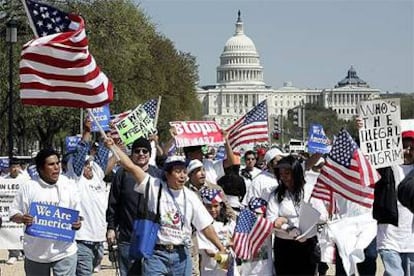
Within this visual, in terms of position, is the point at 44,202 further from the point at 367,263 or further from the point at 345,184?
the point at 367,263

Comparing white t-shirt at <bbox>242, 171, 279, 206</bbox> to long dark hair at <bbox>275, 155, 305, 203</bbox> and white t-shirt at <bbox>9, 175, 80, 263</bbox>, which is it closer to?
long dark hair at <bbox>275, 155, 305, 203</bbox>

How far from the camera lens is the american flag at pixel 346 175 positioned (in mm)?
9383

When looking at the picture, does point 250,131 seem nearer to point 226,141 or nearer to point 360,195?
point 226,141

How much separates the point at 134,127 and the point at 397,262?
4.70 meters

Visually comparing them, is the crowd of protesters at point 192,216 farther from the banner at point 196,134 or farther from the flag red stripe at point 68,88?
the banner at point 196,134

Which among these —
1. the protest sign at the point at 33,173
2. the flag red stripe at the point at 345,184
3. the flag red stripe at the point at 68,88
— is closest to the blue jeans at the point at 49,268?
the protest sign at the point at 33,173

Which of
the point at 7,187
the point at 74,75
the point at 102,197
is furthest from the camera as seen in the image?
the point at 7,187

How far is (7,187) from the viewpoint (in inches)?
645

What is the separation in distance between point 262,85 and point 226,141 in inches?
7073

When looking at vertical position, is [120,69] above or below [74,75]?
above

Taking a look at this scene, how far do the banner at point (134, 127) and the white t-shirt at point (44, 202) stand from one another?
3941 millimetres

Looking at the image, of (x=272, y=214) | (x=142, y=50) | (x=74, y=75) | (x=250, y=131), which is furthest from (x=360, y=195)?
(x=142, y=50)

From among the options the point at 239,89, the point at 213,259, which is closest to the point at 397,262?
the point at 213,259

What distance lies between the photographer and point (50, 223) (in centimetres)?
859
